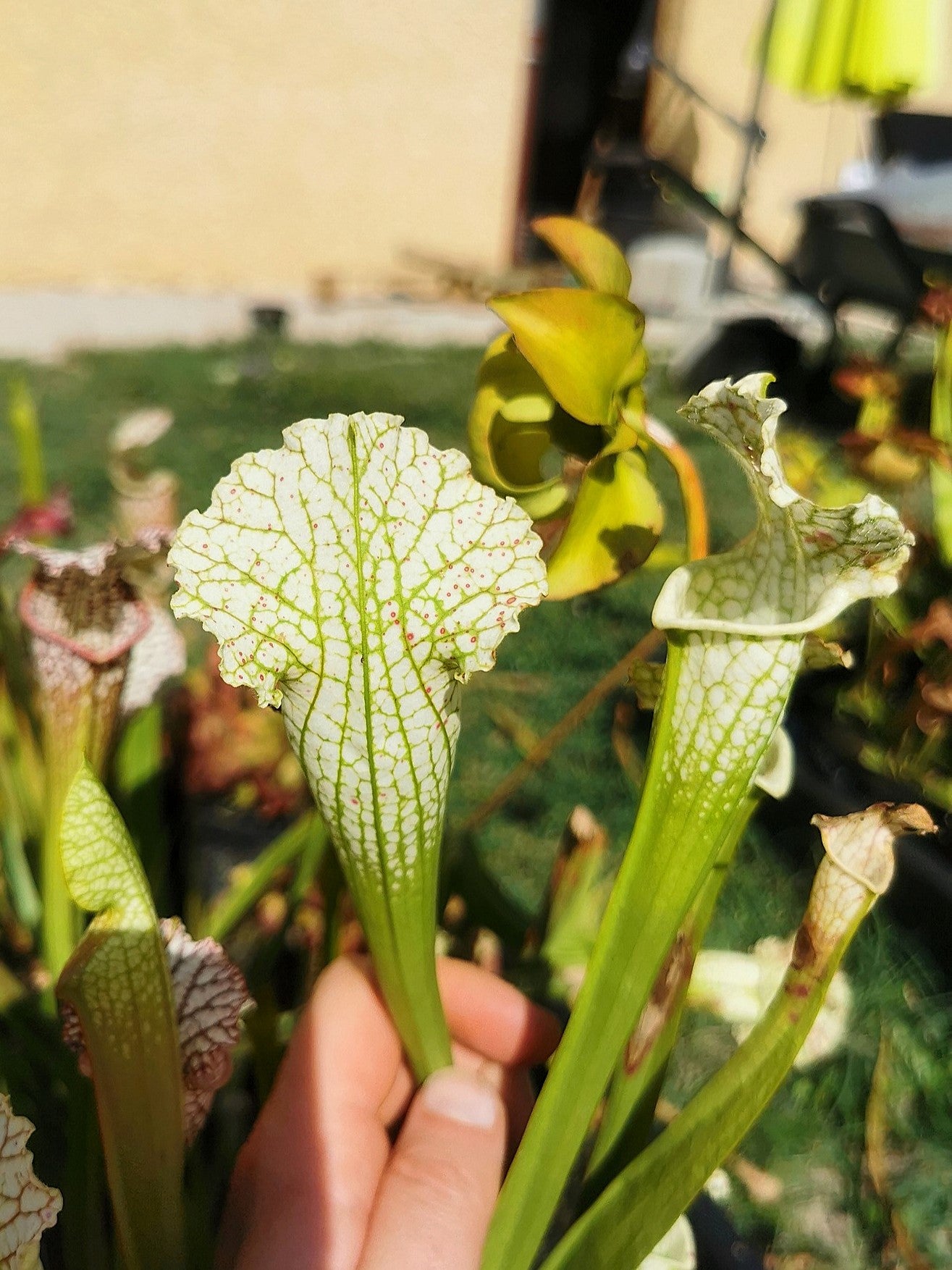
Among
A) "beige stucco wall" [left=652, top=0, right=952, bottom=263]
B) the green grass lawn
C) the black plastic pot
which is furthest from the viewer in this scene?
"beige stucco wall" [left=652, top=0, right=952, bottom=263]

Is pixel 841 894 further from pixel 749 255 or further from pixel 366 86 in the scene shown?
pixel 749 255

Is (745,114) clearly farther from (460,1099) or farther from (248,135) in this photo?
(460,1099)

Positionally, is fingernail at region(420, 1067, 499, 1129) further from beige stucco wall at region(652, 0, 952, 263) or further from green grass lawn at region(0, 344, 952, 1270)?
beige stucco wall at region(652, 0, 952, 263)

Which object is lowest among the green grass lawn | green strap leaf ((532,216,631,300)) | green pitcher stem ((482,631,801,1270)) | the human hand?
the green grass lawn

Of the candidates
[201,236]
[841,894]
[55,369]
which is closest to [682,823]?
[841,894]

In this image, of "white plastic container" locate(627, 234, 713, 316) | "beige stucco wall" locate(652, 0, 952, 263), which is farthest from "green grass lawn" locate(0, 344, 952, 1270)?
"beige stucco wall" locate(652, 0, 952, 263)

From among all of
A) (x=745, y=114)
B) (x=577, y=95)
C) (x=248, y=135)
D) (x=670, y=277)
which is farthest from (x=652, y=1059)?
(x=577, y=95)
